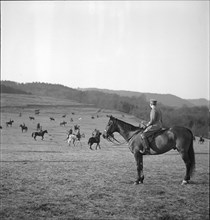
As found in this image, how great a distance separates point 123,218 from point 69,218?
1.41 metres

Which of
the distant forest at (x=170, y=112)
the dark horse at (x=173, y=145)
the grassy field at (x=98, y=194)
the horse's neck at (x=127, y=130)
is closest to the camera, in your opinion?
the grassy field at (x=98, y=194)

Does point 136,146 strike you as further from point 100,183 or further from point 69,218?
point 69,218

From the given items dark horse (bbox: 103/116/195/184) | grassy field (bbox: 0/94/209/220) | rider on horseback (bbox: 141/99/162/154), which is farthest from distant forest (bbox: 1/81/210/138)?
rider on horseback (bbox: 141/99/162/154)

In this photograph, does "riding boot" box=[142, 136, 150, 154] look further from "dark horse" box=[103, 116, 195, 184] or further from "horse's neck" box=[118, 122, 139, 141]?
"horse's neck" box=[118, 122, 139, 141]

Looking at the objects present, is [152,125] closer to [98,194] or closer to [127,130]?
[127,130]

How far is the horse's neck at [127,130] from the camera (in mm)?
10026

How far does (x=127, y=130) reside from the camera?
33.4 ft

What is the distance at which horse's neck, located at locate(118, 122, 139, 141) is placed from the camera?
10.0m

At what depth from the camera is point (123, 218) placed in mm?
6121

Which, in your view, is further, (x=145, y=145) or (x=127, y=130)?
(x=127, y=130)

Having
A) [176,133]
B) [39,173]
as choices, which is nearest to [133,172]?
[176,133]

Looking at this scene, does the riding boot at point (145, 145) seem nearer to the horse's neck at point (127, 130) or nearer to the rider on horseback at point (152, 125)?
the rider on horseback at point (152, 125)

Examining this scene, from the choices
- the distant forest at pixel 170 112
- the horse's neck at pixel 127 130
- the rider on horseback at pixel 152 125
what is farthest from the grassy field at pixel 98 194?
the distant forest at pixel 170 112

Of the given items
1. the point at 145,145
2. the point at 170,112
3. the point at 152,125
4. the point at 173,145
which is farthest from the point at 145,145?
the point at 170,112
